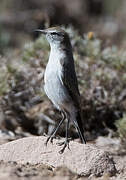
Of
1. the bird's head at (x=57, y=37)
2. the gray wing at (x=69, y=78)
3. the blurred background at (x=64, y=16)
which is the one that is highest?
the bird's head at (x=57, y=37)

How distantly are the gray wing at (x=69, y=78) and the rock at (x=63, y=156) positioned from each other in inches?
36.7

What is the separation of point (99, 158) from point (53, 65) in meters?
1.57

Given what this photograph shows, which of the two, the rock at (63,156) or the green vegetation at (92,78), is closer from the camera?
the rock at (63,156)

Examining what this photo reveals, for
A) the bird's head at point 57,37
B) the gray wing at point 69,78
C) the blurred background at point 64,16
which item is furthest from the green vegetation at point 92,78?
the blurred background at point 64,16

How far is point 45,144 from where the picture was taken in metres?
5.60

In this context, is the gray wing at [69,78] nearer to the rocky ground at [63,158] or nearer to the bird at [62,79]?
the bird at [62,79]

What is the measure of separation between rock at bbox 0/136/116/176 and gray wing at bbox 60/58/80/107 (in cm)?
93

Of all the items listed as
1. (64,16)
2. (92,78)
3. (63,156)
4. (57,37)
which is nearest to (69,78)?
(57,37)

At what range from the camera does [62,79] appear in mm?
5973

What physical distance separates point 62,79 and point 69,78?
145 millimetres

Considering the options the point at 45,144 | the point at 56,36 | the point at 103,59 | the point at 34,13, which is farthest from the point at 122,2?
the point at 45,144

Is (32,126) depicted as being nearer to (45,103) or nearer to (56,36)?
(45,103)

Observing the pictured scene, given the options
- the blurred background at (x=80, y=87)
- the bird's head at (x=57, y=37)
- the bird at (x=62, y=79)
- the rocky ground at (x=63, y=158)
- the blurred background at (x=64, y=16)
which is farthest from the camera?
the blurred background at (x=64, y=16)

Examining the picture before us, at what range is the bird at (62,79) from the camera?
597 cm
